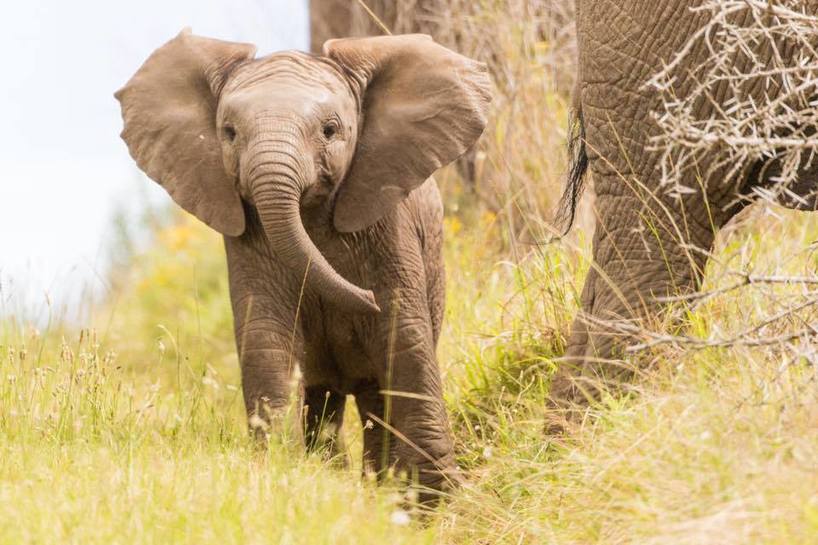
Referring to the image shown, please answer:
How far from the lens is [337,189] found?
539 centimetres

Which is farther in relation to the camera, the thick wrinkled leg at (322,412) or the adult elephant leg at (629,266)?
the thick wrinkled leg at (322,412)

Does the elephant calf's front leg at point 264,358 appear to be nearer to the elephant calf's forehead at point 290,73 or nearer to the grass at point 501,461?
the grass at point 501,461

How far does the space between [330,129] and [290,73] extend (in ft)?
0.77

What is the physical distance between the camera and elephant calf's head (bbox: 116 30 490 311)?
499 cm

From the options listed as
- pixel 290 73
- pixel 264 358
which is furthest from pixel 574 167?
pixel 264 358

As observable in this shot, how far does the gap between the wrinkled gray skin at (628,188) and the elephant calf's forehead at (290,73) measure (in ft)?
2.91

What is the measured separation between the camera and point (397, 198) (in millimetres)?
5418

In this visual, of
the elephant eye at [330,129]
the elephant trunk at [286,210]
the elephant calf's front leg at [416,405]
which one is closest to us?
the elephant trunk at [286,210]

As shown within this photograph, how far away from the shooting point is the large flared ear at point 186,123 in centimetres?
536

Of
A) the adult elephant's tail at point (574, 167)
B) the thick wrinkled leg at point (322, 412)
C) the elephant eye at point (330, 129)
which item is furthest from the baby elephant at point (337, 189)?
the adult elephant's tail at point (574, 167)

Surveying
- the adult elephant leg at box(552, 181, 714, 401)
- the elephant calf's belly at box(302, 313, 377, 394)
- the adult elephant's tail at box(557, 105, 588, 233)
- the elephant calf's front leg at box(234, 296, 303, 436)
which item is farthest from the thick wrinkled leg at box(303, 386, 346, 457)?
the adult elephant's tail at box(557, 105, 588, 233)

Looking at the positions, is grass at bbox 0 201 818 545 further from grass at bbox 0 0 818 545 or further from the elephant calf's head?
the elephant calf's head

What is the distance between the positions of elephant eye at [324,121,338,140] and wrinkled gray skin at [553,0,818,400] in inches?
36.1

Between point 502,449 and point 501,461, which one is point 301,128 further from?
point 502,449
